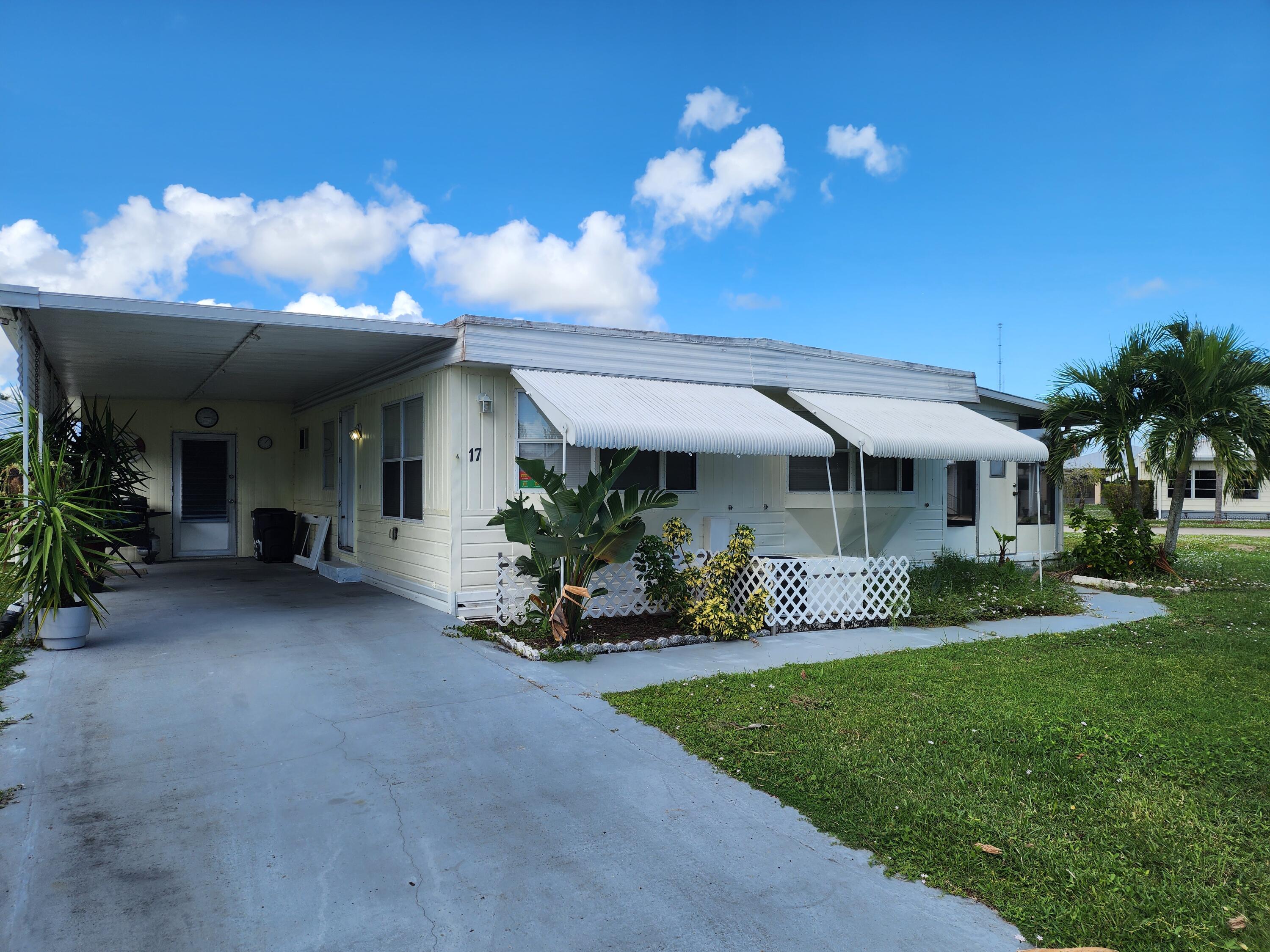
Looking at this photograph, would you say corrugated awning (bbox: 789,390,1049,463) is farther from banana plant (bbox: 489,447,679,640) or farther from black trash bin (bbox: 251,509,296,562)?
black trash bin (bbox: 251,509,296,562)

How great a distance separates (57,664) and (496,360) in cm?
463

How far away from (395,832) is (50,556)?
4740mm

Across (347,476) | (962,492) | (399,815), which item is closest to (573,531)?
(399,815)

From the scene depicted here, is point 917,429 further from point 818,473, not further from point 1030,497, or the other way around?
point 1030,497

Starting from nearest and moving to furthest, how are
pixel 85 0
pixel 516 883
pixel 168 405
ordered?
pixel 516 883
pixel 85 0
pixel 168 405

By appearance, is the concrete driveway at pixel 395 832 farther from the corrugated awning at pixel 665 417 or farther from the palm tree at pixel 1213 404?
the palm tree at pixel 1213 404

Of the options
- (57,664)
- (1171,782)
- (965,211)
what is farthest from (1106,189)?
(57,664)

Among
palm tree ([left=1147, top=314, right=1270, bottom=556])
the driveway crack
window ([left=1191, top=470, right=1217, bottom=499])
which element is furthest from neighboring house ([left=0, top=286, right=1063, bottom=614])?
window ([left=1191, top=470, right=1217, bottom=499])

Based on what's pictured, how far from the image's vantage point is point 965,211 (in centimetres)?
1616

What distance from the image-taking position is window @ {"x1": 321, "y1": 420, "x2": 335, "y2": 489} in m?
12.5

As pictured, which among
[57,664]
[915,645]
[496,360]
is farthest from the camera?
[496,360]

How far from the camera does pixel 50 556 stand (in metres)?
6.36

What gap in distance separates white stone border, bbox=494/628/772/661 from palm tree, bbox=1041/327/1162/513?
8019mm

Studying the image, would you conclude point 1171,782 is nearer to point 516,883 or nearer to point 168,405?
point 516,883
